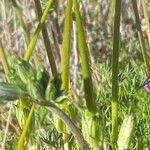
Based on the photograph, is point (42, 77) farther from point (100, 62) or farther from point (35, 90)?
point (100, 62)

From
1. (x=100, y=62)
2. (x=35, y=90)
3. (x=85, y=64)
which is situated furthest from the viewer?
(x=100, y=62)

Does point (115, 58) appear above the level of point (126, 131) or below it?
above

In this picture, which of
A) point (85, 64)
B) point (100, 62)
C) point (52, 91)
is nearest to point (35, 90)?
point (52, 91)

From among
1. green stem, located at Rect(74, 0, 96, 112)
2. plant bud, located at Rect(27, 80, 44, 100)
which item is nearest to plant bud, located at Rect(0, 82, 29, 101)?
plant bud, located at Rect(27, 80, 44, 100)

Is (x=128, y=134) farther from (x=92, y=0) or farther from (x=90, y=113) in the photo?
(x=92, y=0)

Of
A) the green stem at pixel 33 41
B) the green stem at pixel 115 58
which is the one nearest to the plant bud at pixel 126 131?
the green stem at pixel 115 58

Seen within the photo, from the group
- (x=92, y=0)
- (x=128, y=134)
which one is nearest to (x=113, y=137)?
(x=128, y=134)

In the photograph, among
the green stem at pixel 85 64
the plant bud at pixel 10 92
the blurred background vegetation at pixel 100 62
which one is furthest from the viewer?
the blurred background vegetation at pixel 100 62

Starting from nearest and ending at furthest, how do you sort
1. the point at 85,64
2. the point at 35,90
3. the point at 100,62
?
the point at 35,90 → the point at 85,64 → the point at 100,62

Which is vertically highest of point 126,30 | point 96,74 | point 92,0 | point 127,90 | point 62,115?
point 92,0

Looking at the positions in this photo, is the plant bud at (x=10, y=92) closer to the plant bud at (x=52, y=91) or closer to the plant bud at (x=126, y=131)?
the plant bud at (x=52, y=91)

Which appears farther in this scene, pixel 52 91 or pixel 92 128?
pixel 92 128
